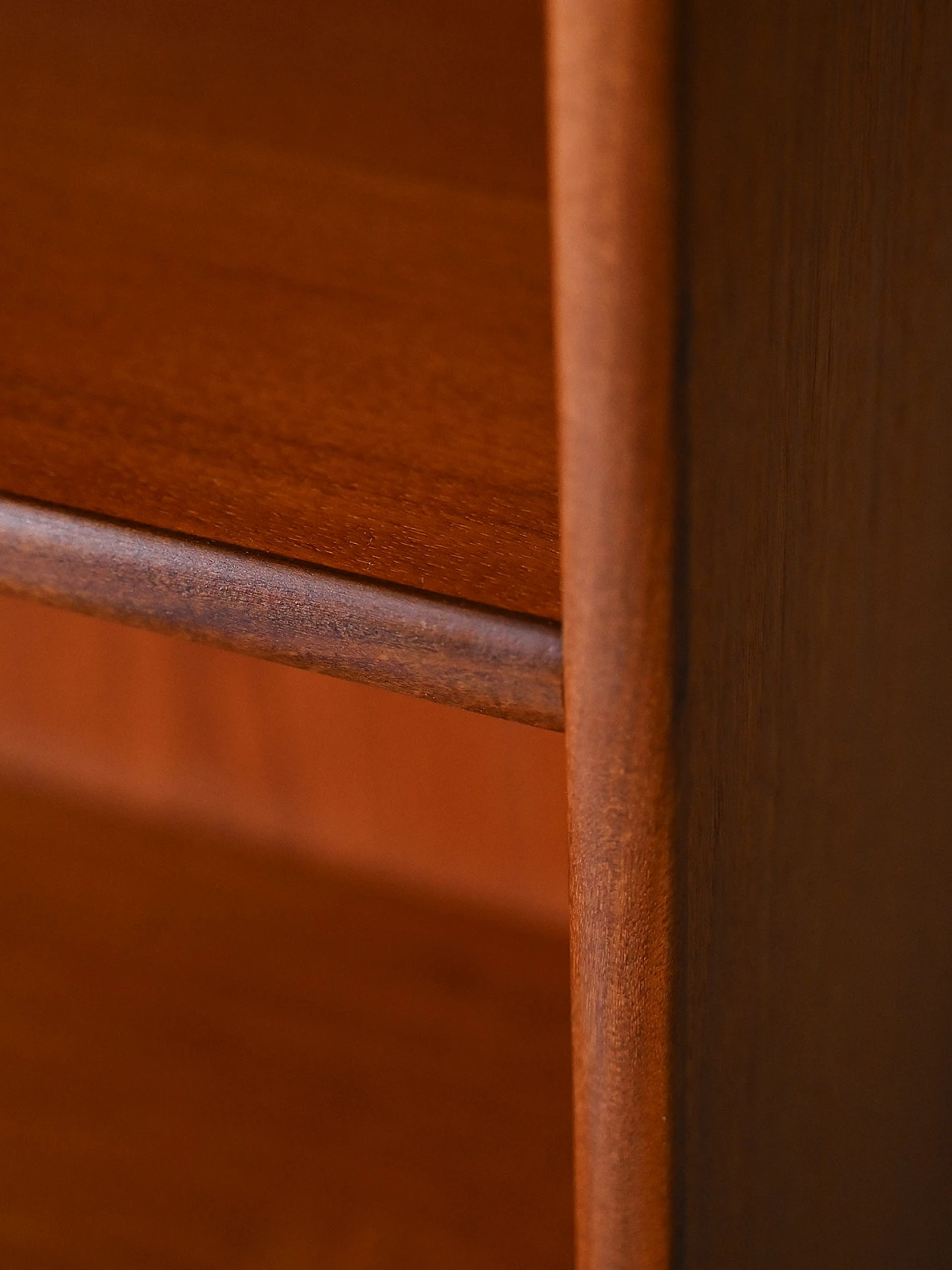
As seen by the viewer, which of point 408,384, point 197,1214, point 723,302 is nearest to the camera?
point 723,302

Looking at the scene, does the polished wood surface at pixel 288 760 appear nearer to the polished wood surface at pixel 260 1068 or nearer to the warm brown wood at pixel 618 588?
the polished wood surface at pixel 260 1068

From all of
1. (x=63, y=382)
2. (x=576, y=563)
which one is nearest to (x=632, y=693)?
(x=576, y=563)

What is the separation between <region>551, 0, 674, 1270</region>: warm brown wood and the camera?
0.56ft

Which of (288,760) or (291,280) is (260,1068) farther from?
(291,280)

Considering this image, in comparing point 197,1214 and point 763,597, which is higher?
point 763,597

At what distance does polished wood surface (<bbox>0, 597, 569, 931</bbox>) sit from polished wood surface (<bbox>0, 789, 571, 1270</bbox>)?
0.7 inches

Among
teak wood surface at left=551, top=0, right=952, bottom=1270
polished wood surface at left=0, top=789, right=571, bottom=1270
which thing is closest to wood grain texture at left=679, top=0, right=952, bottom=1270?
teak wood surface at left=551, top=0, right=952, bottom=1270

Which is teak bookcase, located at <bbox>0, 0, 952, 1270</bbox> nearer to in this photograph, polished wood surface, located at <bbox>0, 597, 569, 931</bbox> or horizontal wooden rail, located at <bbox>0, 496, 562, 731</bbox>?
horizontal wooden rail, located at <bbox>0, 496, 562, 731</bbox>

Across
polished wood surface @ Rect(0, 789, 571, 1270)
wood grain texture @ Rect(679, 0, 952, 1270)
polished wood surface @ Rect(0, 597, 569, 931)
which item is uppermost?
wood grain texture @ Rect(679, 0, 952, 1270)

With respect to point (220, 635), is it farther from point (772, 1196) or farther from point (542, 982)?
point (542, 982)

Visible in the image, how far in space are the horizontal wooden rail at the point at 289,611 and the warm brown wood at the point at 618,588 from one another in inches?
0.5

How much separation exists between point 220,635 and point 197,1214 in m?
0.38

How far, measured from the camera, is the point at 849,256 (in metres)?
0.23

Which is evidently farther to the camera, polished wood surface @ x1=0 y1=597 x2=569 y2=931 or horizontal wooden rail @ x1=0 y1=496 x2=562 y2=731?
polished wood surface @ x1=0 y1=597 x2=569 y2=931
